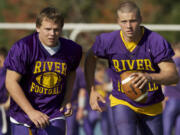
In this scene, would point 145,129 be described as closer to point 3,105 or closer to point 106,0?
point 3,105

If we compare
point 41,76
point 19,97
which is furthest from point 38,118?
point 41,76

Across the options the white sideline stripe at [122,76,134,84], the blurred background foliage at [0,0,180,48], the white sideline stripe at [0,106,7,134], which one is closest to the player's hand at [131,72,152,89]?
the white sideline stripe at [122,76,134,84]

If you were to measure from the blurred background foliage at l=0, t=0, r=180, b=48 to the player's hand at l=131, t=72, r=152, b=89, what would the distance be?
10.2 meters

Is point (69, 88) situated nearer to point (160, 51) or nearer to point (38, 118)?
point (38, 118)

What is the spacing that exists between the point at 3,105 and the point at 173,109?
127 inches

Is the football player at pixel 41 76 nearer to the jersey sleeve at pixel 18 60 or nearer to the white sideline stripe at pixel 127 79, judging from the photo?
the jersey sleeve at pixel 18 60

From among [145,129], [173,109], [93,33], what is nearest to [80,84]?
[173,109]

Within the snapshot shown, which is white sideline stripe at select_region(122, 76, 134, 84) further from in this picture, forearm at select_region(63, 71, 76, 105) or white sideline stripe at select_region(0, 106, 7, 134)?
white sideline stripe at select_region(0, 106, 7, 134)

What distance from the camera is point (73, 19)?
56.3ft

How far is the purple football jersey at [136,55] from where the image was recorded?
17.3 feet

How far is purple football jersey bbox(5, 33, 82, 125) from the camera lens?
15.9 feet

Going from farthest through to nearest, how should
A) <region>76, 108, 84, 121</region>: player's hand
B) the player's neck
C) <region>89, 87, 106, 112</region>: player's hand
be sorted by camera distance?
<region>76, 108, 84, 121</region>: player's hand, <region>89, 87, 106, 112</region>: player's hand, the player's neck

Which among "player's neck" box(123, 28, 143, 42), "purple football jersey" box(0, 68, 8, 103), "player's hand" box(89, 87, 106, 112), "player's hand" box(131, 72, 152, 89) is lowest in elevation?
"purple football jersey" box(0, 68, 8, 103)

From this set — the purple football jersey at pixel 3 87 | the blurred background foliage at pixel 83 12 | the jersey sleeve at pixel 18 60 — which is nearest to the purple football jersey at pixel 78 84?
the purple football jersey at pixel 3 87
